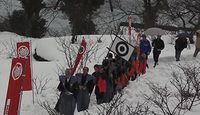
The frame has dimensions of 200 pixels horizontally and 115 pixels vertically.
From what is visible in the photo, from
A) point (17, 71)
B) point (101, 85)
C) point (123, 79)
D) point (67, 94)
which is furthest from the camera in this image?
point (123, 79)

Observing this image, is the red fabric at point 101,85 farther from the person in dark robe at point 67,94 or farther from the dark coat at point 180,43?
the dark coat at point 180,43

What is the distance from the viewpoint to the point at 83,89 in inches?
489

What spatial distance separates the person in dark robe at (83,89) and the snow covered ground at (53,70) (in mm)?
193

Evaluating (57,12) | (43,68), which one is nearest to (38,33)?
(57,12)

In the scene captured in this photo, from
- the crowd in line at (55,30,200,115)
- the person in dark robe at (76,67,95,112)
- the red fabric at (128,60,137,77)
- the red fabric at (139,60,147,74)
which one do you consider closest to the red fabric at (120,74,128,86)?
the crowd in line at (55,30,200,115)

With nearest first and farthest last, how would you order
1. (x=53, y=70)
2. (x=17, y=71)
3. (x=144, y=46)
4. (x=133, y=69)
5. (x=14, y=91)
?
1. (x=14, y=91)
2. (x=17, y=71)
3. (x=133, y=69)
4. (x=144, y=46)
5. (x=53, y=70)

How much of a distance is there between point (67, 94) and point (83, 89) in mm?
635

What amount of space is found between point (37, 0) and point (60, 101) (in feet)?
68.4

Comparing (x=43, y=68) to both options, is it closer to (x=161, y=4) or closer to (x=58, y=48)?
(x=58, y=48)

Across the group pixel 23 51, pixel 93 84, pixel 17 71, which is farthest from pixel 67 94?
pixel 17 71

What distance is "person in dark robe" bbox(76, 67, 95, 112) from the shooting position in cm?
1233

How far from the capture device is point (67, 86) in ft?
38.8

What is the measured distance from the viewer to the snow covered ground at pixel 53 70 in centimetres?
1330

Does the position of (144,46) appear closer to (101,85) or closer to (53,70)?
(53,70)
